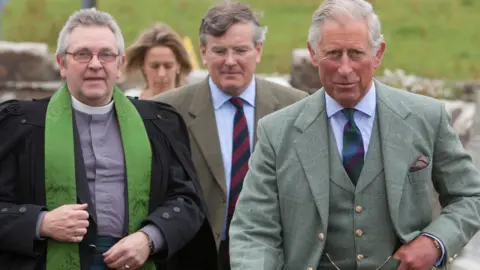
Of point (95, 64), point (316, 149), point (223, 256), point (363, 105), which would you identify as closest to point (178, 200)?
point (95, 64)

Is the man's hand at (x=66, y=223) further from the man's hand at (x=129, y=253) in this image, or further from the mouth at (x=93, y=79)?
the mouth at (x=93, y=79)

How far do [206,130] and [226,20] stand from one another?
0.55 meters

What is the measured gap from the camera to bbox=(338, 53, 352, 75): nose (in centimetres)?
487

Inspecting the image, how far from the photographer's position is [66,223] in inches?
220

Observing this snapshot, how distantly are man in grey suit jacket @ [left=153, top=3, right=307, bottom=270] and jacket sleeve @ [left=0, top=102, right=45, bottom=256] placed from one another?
3.92 ft

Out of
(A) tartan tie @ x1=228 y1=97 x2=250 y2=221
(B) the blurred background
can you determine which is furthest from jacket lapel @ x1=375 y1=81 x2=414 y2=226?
(B) the blurred background

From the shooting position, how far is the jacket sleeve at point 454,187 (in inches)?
198

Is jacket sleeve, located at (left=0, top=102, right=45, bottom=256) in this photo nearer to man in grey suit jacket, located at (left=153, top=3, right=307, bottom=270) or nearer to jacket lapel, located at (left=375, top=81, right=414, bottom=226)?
man in grey suit jacket, located at (left=153, top=3, right=307, bottom=270)

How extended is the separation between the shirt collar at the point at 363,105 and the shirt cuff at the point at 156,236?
42.2 inches

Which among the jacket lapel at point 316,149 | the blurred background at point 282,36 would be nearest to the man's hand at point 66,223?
the jacket lapel at point 316,149

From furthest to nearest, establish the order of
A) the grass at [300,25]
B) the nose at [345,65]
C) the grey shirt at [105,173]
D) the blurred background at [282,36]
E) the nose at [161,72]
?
1. the grass at [300,25]
2. the blurred background at [282,36]
3. the nose at [161,72]
4. the grey shirt at [105,173]
5. the nose at [345,65]

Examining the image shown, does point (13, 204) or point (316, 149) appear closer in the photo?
point (316, 149)

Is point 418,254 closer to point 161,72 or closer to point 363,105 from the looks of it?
point 363,105

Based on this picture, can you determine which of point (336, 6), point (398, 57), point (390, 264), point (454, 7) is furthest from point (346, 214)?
point (454, 7)
